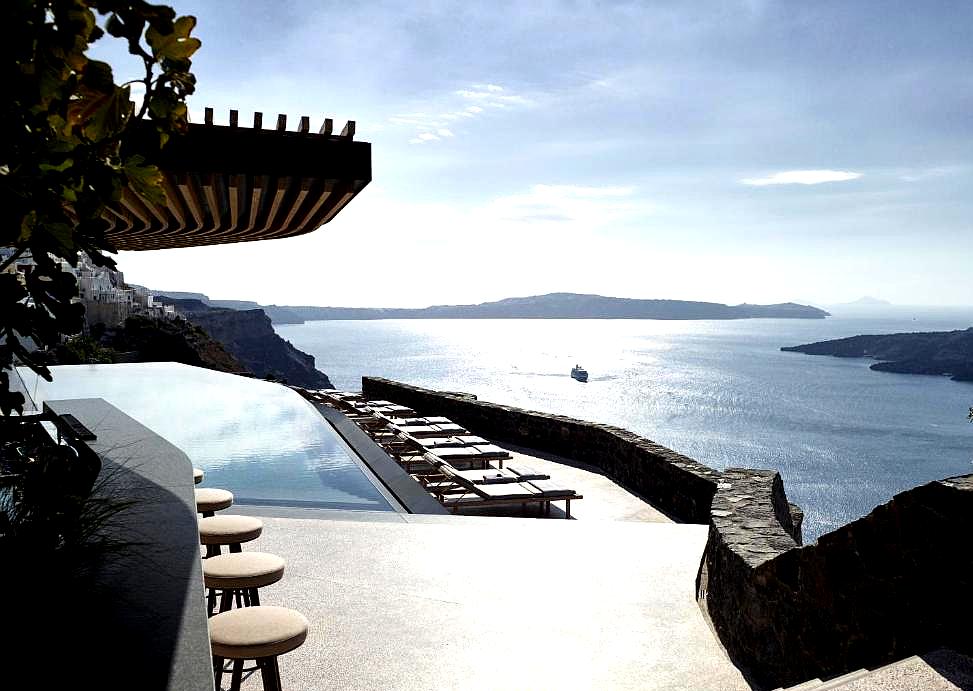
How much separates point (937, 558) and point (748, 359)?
14865 cm

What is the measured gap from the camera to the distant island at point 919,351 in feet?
353

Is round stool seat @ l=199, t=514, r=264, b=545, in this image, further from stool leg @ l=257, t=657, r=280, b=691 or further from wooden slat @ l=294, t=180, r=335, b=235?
wooden slat @ l=294, t=180, r=335, b=235

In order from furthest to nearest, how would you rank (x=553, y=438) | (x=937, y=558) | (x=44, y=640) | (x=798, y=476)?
(x=798, y=476) → (x=553, y=438) → (x=937, y=558) → (x=44, y=640)

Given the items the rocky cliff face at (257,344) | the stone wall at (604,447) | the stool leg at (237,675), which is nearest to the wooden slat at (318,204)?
the stool leg at (237,675)

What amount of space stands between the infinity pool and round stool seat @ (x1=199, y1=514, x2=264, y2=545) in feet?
10.2

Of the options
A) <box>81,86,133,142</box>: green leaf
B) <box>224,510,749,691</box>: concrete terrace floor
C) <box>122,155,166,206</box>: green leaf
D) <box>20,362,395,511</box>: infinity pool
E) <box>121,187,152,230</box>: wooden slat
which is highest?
<box>121,187,152,230</box>: wooden slat

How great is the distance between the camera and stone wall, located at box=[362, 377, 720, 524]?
8.27 metres

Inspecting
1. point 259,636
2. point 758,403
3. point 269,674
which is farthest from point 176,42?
point 758,403

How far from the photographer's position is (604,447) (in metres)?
10.3

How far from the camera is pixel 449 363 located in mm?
137250

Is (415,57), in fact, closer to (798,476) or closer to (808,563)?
(808,563)

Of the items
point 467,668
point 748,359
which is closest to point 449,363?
point 748,359

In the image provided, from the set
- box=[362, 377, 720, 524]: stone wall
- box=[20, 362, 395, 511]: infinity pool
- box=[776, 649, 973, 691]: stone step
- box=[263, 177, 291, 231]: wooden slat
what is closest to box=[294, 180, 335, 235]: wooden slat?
box=[263, 177, 291, 231]: wooden slat

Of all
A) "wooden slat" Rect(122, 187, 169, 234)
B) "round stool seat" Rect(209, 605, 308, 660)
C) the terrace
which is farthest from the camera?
"wooden slat" Rect(122, 187, 169, 234)
